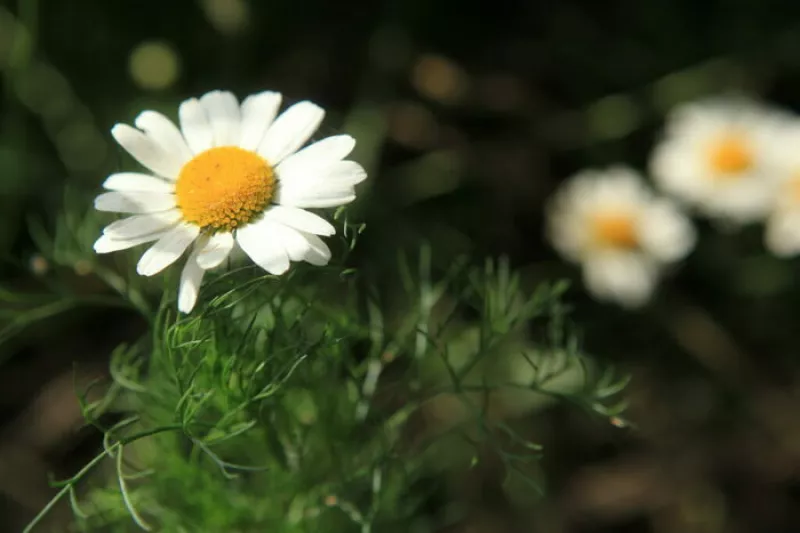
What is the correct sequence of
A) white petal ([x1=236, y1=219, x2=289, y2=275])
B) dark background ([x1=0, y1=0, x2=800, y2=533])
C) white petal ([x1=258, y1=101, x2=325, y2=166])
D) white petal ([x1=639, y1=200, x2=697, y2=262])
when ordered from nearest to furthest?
white petal ([x1=236, y1=219, x2=289, y2=275]) < white petal ([x1=258, y1=101, x2=325, y2=166]) < dark background ([x1=0, y1=0, x2=800, y2=533]) < white petal ([x1=639, y1=200, x2=697, y2=262])

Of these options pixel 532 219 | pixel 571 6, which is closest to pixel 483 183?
pixel 532 219

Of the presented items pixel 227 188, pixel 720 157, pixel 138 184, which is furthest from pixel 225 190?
pixel 720 157

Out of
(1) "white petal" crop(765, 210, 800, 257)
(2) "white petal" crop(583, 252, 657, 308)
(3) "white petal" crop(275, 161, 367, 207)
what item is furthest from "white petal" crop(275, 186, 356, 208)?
(1) "white petal" crop(765, 210, 800, 257)

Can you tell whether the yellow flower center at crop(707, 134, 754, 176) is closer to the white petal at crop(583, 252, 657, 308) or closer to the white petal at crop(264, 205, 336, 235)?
A: the white petal at crop(583, 252, 657, 308)

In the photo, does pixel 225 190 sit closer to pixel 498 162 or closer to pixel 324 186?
pixel 324 186

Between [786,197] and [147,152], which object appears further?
[786,197]

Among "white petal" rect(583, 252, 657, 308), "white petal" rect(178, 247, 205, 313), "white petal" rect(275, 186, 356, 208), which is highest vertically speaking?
"white petal" rect(275, 186, 356, 208)

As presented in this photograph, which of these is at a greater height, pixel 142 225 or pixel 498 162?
pixel 142 225
